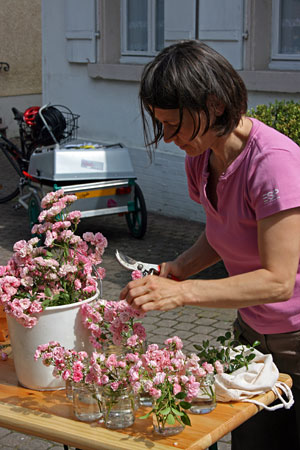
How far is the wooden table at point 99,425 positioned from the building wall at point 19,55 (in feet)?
50.9

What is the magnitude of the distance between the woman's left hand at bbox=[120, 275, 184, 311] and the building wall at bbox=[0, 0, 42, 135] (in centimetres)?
1569

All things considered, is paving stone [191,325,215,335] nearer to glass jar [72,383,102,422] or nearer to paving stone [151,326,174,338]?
paving stone [151,326,174,338]

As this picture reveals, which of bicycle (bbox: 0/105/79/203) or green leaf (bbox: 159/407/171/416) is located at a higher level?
green leaf (bbox: 159/407/171/416)

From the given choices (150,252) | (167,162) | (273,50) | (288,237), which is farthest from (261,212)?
(167,162)

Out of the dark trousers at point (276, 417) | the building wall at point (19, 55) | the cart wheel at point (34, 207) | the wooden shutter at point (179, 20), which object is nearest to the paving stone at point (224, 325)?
the cart wheel at point (34, 207)

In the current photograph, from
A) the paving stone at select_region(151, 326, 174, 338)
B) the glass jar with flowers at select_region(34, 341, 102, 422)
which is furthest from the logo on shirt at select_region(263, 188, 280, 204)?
the paving stone at select_region(151, 326, 174, 338)

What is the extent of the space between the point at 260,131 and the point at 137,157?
7609mm

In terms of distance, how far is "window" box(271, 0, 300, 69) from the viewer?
8.11m

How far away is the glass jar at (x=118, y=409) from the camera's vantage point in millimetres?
2002

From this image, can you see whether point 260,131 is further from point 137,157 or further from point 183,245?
point 137,157

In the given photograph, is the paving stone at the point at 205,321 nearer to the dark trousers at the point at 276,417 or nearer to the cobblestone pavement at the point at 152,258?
the cobblestone pavement at the point at 152,258

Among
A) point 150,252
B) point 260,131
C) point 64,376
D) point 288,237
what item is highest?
point 260,131

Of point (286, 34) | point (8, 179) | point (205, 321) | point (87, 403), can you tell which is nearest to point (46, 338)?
point (87, 403)

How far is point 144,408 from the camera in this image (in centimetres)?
210
